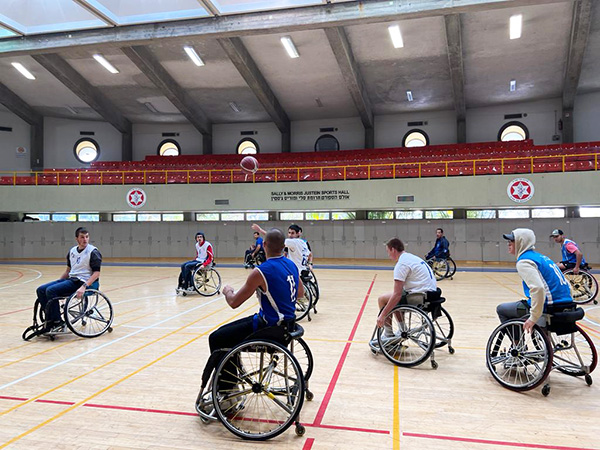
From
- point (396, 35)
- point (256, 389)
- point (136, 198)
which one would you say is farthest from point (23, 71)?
point (256, 389)

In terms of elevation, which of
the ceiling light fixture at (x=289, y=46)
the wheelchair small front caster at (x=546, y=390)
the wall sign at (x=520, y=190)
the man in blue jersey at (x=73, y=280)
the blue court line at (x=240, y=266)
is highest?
the ceiling light fixture at (x=289, y=46)

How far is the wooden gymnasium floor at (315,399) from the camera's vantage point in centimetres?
262

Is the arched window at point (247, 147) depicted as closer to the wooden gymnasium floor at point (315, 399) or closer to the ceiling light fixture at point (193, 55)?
the ceiling light fixture at point (193, 55)

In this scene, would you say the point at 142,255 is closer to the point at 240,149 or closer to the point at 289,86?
the point at 240,149

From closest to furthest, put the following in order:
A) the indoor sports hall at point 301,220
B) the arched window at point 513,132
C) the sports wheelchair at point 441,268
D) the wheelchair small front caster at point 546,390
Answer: the indoor sports hall at point 301,220
the wheelchair small front caster at point 546,390
the sports wheelchair at point 441,268
the arched window at point 513,132

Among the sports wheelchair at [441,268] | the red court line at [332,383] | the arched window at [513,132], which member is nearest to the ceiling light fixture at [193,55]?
the sports wheelchair at [441,268]

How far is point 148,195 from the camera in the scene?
17734 mm

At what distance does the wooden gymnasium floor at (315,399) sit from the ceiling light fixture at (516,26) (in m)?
12.8

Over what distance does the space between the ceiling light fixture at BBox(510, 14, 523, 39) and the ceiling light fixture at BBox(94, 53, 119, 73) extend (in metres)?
16.8

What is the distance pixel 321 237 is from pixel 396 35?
9283mm

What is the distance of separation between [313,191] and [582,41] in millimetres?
12030

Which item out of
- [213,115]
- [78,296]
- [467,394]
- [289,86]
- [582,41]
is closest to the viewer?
[467,394]

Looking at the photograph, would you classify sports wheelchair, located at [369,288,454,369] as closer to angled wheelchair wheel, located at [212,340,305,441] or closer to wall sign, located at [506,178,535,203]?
angled wheelchair wheel, located at [212,340,305,441]

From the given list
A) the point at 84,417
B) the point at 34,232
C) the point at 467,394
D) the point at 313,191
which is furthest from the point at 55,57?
the point at 467,394
